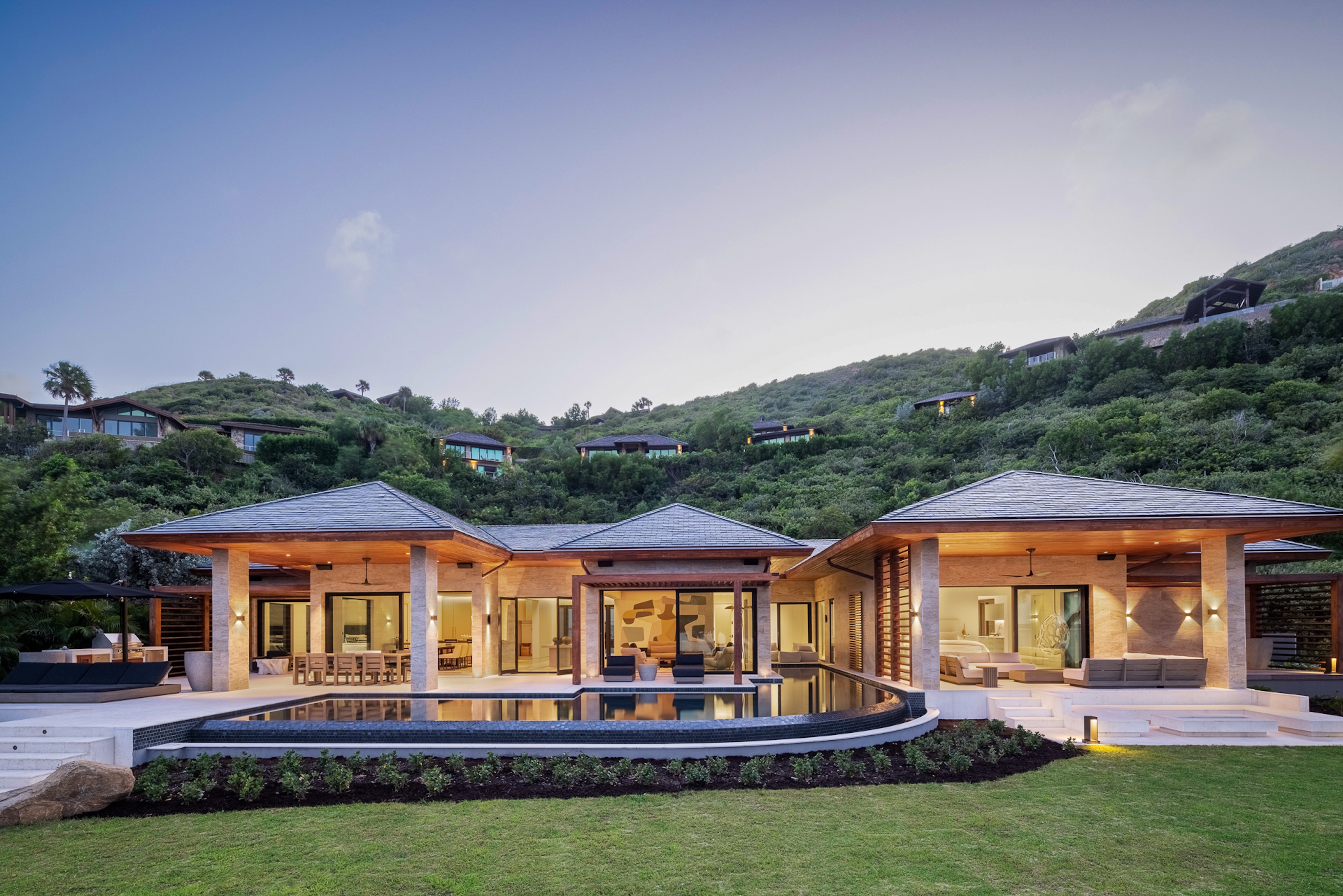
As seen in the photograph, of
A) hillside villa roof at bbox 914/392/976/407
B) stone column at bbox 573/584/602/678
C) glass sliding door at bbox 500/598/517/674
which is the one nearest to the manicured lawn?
stone column at bbox 573/584/602/678

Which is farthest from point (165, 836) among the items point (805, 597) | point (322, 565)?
point (805, 597)

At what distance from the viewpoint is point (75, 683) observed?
43.2 ft

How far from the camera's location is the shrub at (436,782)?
8328 millimetres

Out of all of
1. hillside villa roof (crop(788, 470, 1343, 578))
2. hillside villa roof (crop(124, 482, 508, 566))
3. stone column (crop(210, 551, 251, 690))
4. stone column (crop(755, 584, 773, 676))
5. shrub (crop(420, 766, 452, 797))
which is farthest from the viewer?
stone column (crop(755, 584, 773, 676))

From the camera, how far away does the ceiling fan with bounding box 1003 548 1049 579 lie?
17172mm

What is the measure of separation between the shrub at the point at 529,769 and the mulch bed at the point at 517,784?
39mm

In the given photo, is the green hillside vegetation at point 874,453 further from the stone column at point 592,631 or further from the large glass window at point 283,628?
the stone column at point 592,631

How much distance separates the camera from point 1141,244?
3142cm

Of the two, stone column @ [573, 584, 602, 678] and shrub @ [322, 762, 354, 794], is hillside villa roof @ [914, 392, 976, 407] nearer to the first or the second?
stone column @ [573, 584, 602, 678]

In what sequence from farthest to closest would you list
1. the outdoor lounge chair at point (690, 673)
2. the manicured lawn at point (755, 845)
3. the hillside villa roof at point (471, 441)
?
the hillside villa roof at point (471, 441) < the outdoor lounge chair at point (690, 673) < the manicured lawn at point (755, 845)

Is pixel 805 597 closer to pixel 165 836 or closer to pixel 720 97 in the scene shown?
pixel 720 97

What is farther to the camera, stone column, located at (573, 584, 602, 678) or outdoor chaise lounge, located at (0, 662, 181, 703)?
stone column, located at (573, 584, 602, 678)

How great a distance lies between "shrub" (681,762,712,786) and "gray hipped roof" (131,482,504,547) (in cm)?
636

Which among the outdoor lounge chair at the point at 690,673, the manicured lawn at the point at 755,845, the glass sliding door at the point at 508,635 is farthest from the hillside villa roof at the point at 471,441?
the manicured lawn at the point at 755,845
